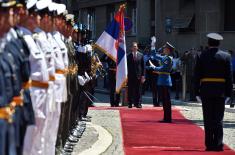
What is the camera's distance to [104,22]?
160ft

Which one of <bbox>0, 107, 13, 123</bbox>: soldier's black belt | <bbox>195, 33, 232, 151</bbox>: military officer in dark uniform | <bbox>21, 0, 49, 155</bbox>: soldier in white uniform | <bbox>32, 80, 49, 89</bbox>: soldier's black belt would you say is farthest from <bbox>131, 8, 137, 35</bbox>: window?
<bbox>0, 107, 13, 123</bbox>: soldier's black belt

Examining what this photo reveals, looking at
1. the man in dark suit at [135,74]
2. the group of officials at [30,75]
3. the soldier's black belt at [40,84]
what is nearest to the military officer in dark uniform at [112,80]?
the man in dark suit at [135,74]

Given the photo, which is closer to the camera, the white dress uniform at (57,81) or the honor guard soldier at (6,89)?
the honor guard soldier at (6,89)

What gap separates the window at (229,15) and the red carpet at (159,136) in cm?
1618

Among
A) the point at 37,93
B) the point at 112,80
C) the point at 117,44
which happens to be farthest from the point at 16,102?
the point at 112,80

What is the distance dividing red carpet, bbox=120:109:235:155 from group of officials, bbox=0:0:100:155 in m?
2.43

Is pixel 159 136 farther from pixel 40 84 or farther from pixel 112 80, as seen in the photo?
pixel 112 80

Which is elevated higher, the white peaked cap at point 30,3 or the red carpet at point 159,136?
the white peaked cap at point 30,3

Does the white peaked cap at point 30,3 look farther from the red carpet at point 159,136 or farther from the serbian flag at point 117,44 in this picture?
the serbian flag at point 117,44

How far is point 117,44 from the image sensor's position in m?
19.7

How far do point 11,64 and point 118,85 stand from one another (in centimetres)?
1391

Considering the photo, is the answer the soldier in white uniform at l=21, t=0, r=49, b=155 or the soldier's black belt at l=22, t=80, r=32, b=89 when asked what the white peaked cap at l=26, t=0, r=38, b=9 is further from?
the soldier's black belt at l=22, t=80, r=32, b=89

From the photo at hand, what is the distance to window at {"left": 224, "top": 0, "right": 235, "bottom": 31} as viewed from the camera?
A: 35.2 meters

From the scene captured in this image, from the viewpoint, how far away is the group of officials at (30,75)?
6250mm
